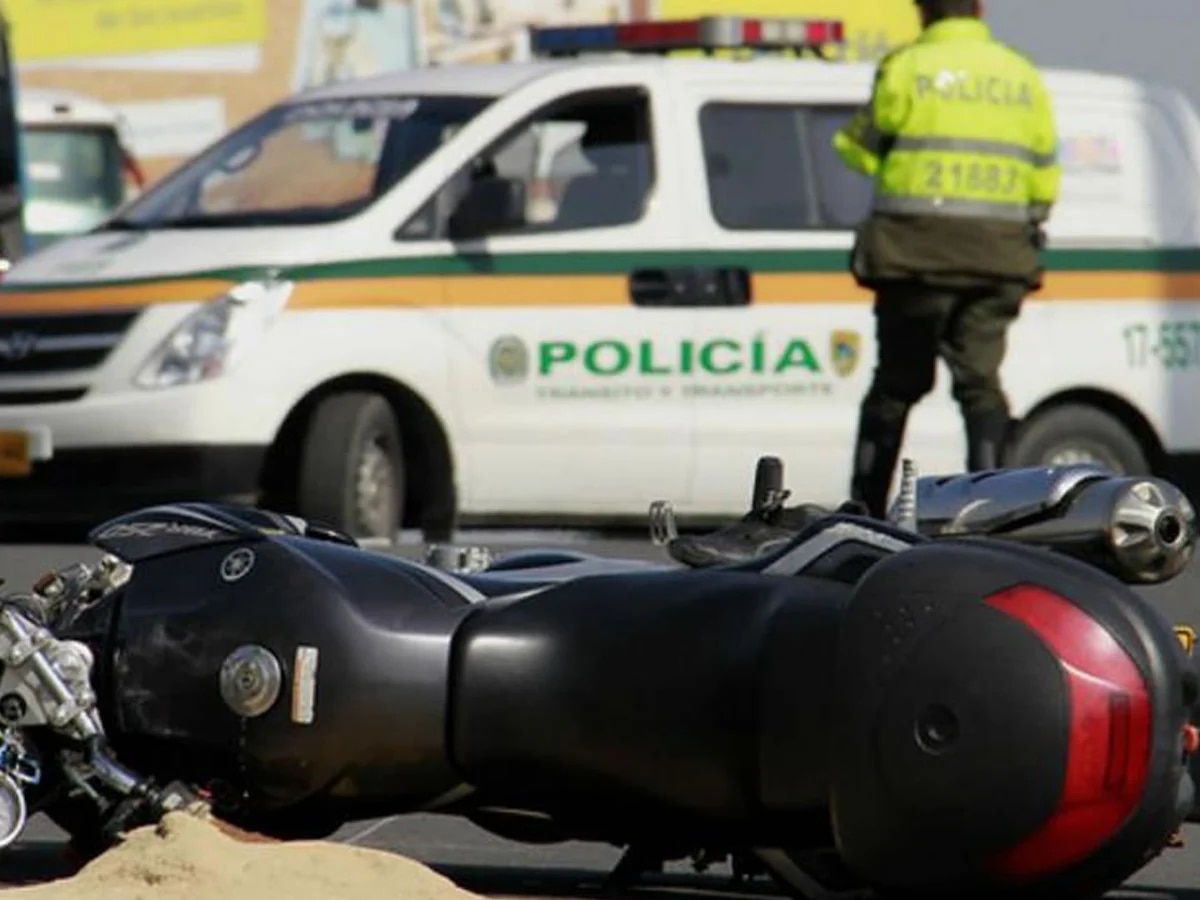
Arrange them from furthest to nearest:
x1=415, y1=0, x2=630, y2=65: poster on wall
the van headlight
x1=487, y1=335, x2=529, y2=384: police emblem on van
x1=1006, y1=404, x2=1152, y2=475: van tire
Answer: x1=415, y1=0, x2=630, y2=65: poster on wall → x1=1006, y1=404, x2=1152, y2=475: van tire → x1=487, y1=335, x2=529, y2=384: police emblem on van → the van headlight

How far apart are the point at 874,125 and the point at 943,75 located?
0.25 meters

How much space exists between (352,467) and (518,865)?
6311 millimetres

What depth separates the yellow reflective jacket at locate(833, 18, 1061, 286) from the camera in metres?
11.3

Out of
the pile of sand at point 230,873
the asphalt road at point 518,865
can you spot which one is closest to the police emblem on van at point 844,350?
the asphalt road at point 518,865

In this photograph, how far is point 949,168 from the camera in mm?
11336

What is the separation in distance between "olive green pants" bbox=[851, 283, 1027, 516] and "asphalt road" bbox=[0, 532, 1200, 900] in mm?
5124

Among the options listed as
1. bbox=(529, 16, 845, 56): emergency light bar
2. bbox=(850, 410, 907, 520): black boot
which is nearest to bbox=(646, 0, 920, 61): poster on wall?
bbox=(529, 16, 845, 56): emergency light bar

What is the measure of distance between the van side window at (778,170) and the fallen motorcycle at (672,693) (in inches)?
297

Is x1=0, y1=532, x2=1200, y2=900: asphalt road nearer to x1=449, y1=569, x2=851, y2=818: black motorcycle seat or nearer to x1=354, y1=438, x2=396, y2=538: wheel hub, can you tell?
x1=449, y1=569, x2=851, y2=818: black motorcycle seat

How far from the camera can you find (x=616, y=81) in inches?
514

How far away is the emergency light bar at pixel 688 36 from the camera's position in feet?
46.6

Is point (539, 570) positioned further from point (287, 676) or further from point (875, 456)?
point (875, 456)

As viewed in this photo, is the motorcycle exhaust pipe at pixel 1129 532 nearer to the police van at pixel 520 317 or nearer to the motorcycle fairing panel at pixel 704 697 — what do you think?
the motorcycle fairing panel at pixel 704 697

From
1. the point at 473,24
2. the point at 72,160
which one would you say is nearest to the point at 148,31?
the point at 473,24
